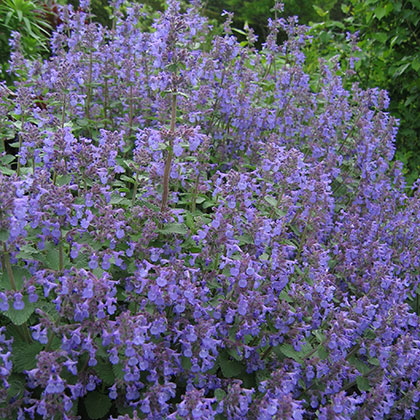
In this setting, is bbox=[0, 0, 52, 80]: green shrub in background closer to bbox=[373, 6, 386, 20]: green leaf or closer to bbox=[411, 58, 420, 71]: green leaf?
bbox=[373, 6, 386, 20]: green leaf

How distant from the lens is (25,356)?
231 cm

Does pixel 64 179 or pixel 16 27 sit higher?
pixel 16 27

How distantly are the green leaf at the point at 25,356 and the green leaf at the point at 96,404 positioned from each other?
390mm

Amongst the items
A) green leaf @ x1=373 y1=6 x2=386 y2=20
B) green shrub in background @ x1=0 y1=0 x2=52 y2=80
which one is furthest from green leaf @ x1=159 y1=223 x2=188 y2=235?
green leaf @ x1=373 y1=6 x2=386 y2=20

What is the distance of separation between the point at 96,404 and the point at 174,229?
1.00 m

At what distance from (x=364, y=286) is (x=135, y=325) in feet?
6.34

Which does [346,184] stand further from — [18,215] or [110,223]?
[18,215]

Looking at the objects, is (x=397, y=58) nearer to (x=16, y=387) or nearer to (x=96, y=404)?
(x=96, y=404)

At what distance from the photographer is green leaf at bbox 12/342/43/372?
2.27 metres

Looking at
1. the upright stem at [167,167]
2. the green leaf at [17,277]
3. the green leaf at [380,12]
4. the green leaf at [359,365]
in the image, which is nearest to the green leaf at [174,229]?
the upright stem at [167,167]

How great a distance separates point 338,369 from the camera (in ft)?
8.71

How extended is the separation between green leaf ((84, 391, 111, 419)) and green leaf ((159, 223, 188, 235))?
92 centimetres

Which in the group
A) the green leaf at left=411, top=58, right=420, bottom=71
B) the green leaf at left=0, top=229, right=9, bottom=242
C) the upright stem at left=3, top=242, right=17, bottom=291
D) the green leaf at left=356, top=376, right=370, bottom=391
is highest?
the green leaf at left=411, top=58, right=420, bottom=71

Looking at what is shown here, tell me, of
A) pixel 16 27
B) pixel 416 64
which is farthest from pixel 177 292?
pixel 16 27
